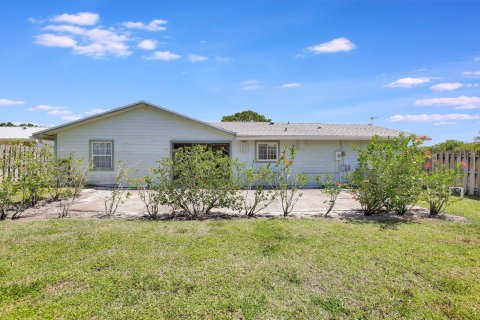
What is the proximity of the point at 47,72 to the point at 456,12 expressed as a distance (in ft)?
56.1

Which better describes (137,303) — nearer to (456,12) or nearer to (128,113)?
(456,12)

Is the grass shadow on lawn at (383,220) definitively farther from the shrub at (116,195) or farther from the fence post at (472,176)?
the fence post at (472,176)

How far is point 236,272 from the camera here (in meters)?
3.80

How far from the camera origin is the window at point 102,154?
15.1 metres

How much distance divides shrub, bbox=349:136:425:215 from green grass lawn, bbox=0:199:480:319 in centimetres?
127

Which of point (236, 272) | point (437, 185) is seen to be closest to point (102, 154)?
point (236, 272)

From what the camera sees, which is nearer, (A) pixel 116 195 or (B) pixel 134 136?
(A) pixel 116 195

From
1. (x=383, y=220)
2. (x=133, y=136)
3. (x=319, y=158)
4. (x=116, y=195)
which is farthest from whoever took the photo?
(x=319, y=158)

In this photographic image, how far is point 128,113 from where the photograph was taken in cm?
1498

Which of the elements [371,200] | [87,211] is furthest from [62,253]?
[371,200]

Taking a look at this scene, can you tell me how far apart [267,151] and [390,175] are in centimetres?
962

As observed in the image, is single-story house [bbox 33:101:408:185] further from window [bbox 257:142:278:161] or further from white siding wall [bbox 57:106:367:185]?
window [bbox 257:142:278:161]

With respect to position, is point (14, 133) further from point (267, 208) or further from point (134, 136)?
point (267, 208)

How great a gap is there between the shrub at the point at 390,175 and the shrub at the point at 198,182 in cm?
335
